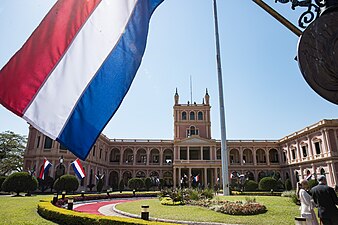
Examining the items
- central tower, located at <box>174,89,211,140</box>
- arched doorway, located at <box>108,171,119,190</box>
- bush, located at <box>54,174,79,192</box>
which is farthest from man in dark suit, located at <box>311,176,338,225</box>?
arched doorway, located at <box>108,171,119,190</box>

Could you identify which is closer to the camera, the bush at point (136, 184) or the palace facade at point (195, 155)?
the bush at point (136, 184)

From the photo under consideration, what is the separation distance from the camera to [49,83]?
2.98 metres

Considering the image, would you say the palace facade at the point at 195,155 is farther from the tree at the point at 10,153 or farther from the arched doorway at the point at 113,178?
the tree at the point at 10,153

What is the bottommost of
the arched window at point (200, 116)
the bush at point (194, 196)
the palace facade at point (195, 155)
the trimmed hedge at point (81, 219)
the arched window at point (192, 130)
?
the trimmed hedge at point (81, 219)

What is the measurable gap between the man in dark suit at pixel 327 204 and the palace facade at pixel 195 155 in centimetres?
3256

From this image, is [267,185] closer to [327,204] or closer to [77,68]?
[327,204]

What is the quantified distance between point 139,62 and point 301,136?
40.8 m

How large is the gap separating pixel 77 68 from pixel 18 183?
2440 centimetres

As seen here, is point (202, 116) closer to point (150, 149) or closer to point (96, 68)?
point (150, 149)

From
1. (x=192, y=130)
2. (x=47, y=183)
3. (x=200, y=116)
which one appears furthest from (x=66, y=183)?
(x=200, y=116)

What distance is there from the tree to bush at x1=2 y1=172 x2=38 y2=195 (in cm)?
2136

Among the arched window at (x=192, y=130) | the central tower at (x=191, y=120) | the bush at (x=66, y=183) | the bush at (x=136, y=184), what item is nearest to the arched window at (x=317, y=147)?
the central tower at (x=191, y=120)

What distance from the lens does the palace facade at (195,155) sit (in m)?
37.9

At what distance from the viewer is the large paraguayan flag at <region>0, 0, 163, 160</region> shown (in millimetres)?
2830
